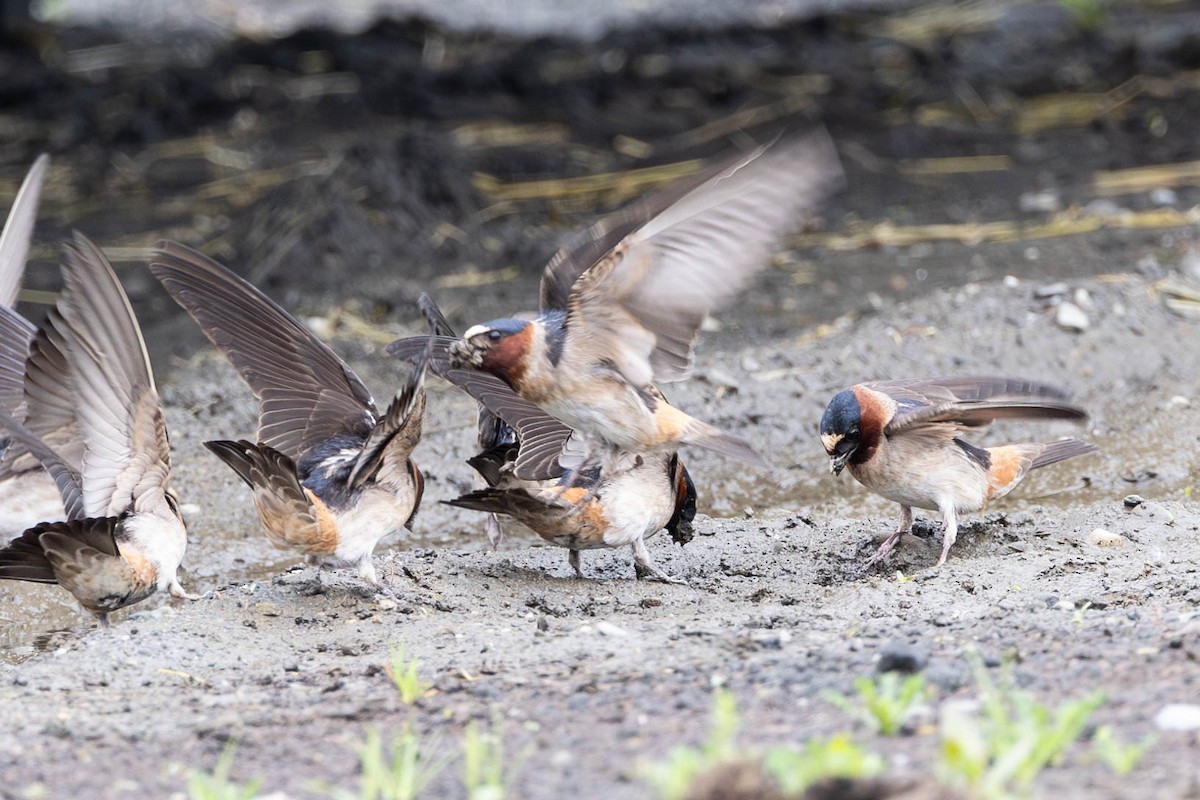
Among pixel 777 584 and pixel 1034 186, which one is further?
pixel 1034 186

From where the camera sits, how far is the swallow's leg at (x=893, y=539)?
591 centimetres

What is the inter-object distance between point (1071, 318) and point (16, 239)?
5.42 meters

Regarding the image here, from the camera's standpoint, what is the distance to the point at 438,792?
3279 millimetres

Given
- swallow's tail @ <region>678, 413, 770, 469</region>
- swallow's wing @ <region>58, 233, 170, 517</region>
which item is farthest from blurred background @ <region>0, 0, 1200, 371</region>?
swallow's wing @ <region>58, 233, 170, 517</region>

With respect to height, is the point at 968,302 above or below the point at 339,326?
above

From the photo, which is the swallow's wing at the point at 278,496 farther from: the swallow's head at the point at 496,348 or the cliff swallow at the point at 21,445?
the cliff swallow at the point at 21,445

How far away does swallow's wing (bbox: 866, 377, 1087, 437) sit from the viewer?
540 cm

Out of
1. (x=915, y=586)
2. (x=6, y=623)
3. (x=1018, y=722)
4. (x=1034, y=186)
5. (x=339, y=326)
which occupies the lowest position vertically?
(x=6, y=623)

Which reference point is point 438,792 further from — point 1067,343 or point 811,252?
point 811,252

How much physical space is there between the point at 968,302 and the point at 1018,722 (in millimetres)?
5252

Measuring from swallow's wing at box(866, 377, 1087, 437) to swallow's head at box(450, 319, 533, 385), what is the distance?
1.63 m

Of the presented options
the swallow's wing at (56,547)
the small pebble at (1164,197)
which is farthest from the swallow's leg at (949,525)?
the small pebble at (1164,197)

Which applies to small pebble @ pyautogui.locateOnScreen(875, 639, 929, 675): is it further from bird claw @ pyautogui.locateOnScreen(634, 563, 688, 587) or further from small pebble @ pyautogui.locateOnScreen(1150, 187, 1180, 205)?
small pebble @ pyautogui.locateOnScreen(1150, 187, 1180, 205)

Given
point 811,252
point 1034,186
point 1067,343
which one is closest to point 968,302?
point 1067,343
